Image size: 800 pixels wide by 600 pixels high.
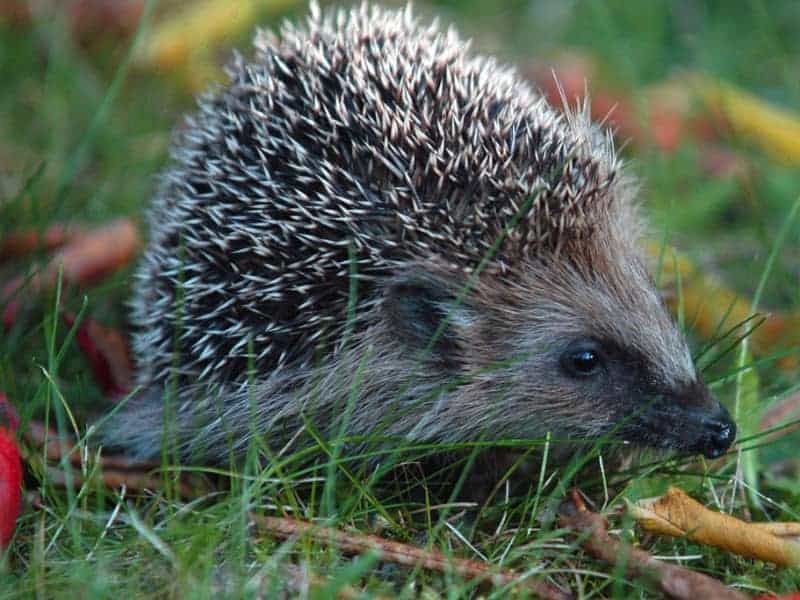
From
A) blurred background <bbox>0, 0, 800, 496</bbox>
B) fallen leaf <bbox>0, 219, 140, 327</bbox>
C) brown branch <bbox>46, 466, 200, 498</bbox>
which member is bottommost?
brown branch <bbox>46, 466, 200, 498</bbox>

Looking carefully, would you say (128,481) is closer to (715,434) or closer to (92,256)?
(92,256)

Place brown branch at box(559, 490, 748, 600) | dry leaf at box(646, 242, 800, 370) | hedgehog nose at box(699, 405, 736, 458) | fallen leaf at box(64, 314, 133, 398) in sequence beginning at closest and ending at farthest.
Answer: brown branch at box(559, 490, 748, 600), hedgehog nose at box(699, 405, 736, 458), fallen leaf at box(64, 314, 133, 398), dry leaf at box(646, 242, 800, 370)

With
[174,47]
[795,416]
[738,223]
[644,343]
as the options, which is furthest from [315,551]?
[174,47]

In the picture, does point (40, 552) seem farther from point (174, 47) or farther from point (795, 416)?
point (174, 47)

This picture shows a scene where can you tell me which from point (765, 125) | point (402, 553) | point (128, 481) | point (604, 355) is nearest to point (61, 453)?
point (128, 481)

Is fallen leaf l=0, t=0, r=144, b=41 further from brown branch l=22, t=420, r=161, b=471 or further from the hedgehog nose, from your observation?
the hedgehog nose

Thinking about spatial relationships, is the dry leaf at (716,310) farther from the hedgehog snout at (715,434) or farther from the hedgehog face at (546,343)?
the hedgehog snout at (715,434)

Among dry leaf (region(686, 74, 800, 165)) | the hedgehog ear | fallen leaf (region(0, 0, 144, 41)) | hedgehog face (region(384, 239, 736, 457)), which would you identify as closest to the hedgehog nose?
hedgehog face (region(384, 239, 736, 457))
